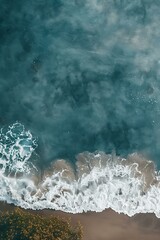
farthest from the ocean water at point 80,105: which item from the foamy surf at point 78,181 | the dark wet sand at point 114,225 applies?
the dark wet sand at point 114,225

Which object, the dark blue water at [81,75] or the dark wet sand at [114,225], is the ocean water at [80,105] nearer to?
the dark blue water at [81,75]

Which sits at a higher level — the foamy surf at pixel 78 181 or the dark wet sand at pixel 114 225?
the foamy surf at pixel 78 181

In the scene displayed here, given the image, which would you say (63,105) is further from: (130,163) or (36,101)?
(130,163)

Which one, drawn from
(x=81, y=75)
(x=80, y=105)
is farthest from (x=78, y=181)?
(x=81, y=75)

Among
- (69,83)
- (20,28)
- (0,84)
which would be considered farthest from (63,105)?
(20,28)

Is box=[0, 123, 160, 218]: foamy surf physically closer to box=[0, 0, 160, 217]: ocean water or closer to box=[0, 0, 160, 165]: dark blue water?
box=[0, 0, 160, 217]: ocean water

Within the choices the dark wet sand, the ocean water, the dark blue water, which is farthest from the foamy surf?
the dark blue water

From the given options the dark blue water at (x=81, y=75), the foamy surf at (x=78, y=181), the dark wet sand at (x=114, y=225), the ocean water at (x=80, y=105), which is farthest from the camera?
the dark blue water at (x=81, y=75)
